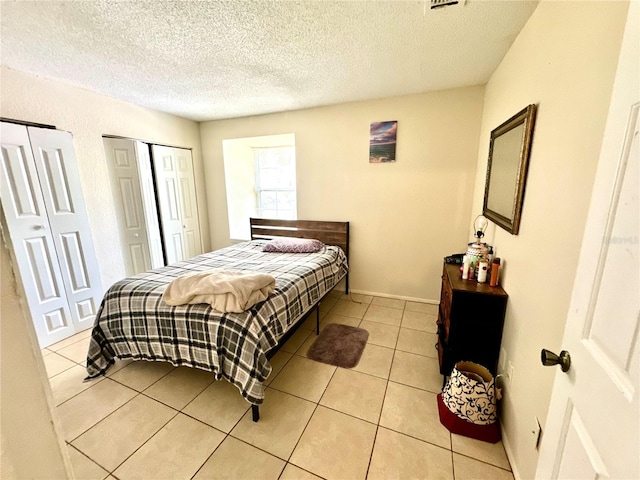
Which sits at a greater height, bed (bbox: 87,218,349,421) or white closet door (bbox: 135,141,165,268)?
white closet door (bbox: 135,141,165,268)

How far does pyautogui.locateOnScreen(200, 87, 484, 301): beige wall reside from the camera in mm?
2783

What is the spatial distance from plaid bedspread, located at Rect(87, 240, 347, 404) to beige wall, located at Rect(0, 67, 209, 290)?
1111 mm

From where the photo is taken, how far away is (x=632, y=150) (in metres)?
0.55

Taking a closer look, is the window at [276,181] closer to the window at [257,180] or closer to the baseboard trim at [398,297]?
the window at [257,180]

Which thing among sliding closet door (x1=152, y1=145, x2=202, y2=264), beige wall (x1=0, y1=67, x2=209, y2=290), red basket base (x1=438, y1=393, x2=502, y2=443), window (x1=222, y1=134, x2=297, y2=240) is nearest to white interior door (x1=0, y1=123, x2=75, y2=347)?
beige wall (x1=0, y1=67, x2=209, y2=290)

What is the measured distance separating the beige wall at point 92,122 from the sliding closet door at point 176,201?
0.28 meters

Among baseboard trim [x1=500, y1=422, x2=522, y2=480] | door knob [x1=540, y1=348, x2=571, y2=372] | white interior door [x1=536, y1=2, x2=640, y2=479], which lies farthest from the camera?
baseboard trim [x1=500, y1=422, x2=522, y2=480]

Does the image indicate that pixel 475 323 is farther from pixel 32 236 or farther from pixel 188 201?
pixel 188 201

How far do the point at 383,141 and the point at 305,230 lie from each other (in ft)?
4.88

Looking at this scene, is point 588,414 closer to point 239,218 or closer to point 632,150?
point 632,150

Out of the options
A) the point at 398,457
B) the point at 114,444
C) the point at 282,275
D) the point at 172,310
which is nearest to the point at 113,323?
the point at 172,310

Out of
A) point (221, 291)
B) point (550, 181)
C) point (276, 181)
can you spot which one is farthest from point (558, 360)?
point (276, 181)

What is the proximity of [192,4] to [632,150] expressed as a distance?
2000 millimetres

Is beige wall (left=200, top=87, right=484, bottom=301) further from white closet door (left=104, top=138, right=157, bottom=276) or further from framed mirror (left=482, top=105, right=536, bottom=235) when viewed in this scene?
white closet door (left=104, top=138, right=157, bottom=276)
